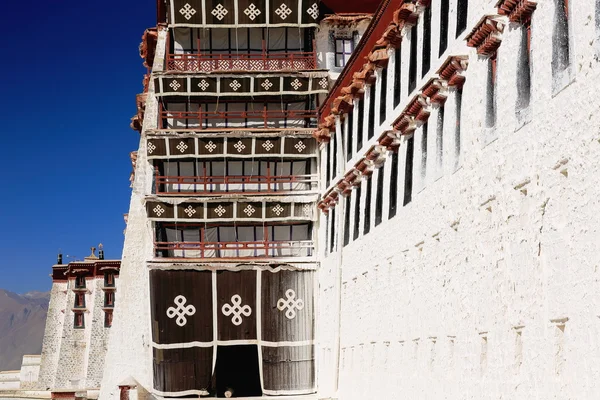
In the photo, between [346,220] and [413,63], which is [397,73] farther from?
[346,220]

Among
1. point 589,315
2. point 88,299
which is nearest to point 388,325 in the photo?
point 589,315

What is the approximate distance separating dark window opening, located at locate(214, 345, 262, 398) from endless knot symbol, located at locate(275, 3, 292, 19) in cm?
1123

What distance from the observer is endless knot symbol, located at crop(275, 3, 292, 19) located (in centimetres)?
3144

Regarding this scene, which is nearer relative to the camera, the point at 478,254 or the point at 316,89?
the point at 478,254

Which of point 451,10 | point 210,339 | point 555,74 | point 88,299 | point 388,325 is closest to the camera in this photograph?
point 555,74

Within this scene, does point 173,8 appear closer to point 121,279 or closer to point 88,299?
point 121,279

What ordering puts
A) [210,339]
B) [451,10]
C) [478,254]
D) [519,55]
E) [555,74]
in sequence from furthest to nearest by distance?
[210,339] → [451,10] → [478,254] → [519,55] → [555,74]

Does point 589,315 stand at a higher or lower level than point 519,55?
lower

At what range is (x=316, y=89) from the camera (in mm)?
30312

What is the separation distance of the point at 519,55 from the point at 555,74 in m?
1.40

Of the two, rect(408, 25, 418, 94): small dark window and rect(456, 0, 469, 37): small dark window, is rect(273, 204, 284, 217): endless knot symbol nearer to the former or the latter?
rect(408, 25, 418, 94): small dark window

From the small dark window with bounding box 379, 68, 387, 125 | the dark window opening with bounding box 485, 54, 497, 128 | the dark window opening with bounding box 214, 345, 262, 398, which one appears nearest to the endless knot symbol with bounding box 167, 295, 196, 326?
→ the dark window opening with bounding box 214, 345, 262, 398

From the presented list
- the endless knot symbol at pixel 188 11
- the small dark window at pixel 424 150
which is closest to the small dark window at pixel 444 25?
the small dark window at pixel 424 150

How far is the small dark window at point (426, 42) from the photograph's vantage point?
17.0 meters
